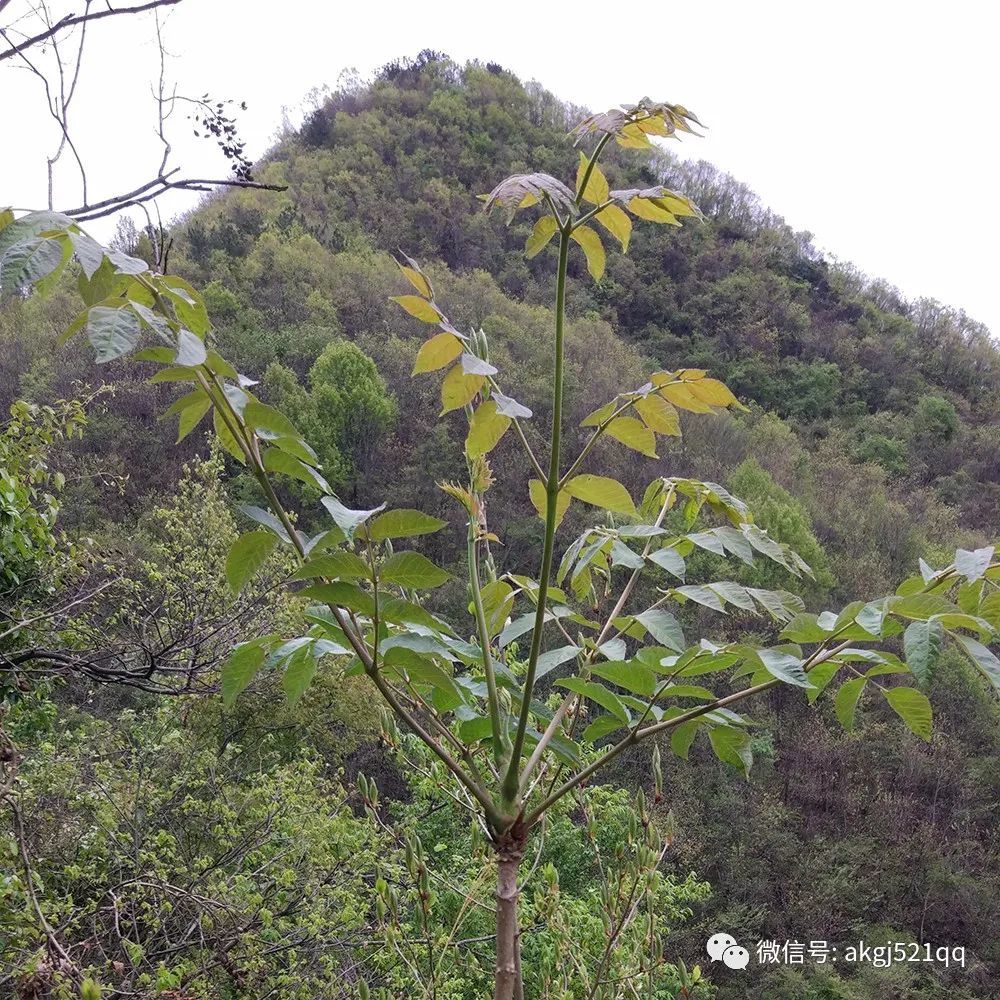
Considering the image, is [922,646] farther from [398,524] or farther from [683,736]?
[398,524]

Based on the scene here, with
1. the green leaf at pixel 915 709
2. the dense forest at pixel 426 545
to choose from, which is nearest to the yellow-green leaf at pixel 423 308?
the dense forest at pixel 426 545

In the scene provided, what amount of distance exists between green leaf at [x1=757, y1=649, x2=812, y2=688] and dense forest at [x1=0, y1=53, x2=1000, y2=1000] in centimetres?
12

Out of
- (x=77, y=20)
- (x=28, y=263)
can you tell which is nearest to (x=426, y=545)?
(x=77, y=20)

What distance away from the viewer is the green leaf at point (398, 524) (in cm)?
70

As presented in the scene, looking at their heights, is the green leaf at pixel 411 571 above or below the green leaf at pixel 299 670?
above

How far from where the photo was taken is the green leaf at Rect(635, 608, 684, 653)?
83 cm

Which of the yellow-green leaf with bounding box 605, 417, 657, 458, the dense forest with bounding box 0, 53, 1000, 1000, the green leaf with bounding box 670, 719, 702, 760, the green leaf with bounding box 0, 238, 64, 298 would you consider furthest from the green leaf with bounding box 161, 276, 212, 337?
the green leaf with bounding box 670, 719, 702, 760

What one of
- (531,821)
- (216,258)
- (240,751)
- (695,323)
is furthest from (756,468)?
(531,821)

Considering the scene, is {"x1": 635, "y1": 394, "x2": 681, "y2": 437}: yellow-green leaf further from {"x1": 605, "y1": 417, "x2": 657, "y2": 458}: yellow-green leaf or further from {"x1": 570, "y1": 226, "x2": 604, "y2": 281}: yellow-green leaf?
{"x1": 570, "y1": 226, "x2": 604, "y2": 281}: yellow-green leaf

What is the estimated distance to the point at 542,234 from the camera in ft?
2.63

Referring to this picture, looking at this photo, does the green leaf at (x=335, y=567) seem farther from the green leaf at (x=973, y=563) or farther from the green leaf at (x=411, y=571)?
the green leaf at (x=973, y=563)

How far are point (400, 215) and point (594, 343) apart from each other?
12382 mm

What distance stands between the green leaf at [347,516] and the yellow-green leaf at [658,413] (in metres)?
0.33

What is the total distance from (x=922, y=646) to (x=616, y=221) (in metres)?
0.48
